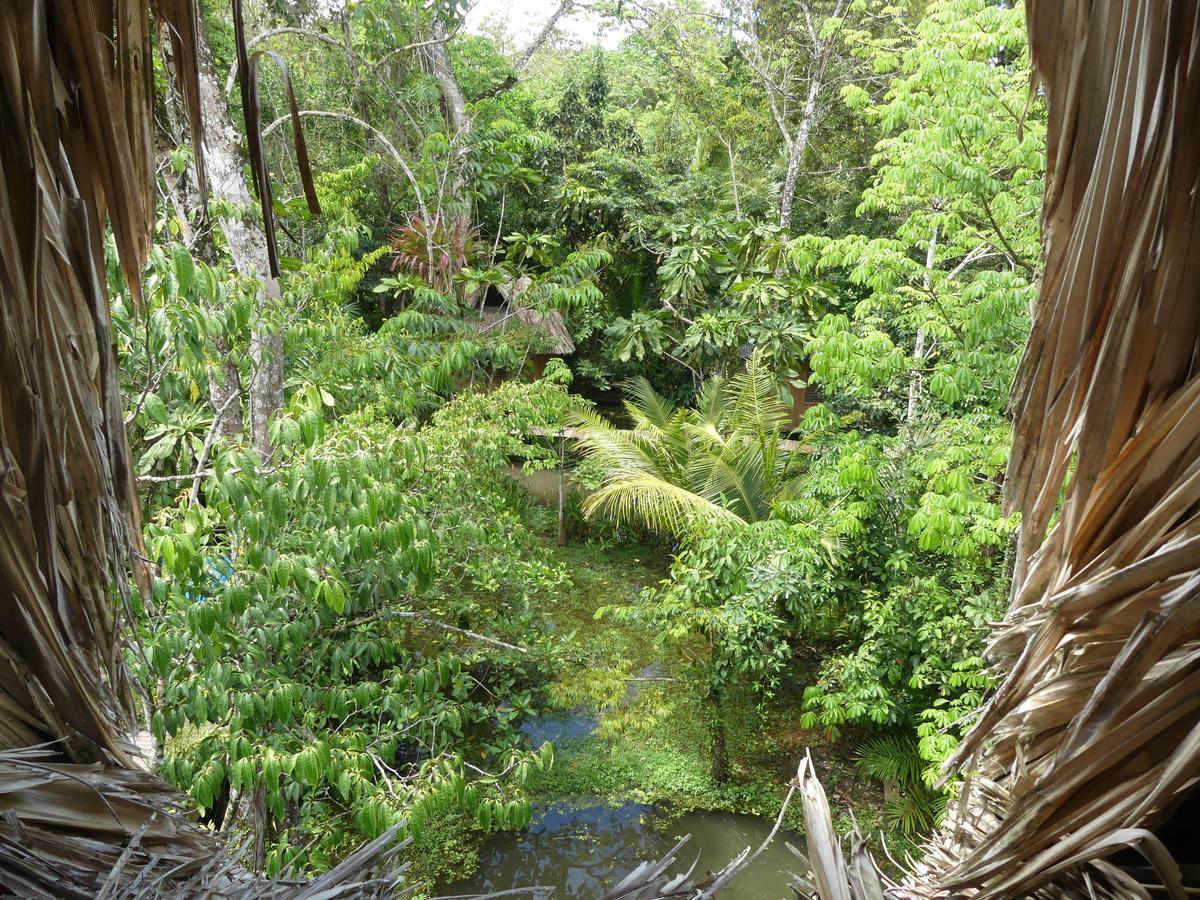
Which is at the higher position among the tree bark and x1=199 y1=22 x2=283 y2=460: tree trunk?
the tree bark

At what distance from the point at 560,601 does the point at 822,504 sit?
2.76 metres

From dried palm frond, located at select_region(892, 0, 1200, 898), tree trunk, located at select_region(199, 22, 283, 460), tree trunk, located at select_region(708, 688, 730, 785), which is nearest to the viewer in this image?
dried palm frond, located at select_region(892, 0, 1200, 898)

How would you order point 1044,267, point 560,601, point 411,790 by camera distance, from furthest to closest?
point 560,601 < point 411,790 < point 1044,267

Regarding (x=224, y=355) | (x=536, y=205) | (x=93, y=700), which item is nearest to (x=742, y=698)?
(x=224, y=355)

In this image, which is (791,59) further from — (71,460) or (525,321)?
(71,460)

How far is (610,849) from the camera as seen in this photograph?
191 inches

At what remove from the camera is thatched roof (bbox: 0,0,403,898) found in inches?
24.2

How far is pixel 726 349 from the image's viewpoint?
8.27m

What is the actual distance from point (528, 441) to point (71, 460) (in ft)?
27.9

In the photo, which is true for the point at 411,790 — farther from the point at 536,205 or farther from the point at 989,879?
the point at 536,205

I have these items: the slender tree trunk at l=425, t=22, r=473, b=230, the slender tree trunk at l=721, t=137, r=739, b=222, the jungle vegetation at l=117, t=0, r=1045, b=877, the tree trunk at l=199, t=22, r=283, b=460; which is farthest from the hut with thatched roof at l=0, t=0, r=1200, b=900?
the slender tree trunk at l=721, t=137, r=739, b=222

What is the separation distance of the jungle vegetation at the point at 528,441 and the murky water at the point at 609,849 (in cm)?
26

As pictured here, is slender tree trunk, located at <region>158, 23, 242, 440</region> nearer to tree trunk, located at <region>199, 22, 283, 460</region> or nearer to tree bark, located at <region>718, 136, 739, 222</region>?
tree trunk, located at <region>199, 22, 283, 460</region>

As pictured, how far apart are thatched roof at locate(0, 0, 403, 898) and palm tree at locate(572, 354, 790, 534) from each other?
5.00 metres
